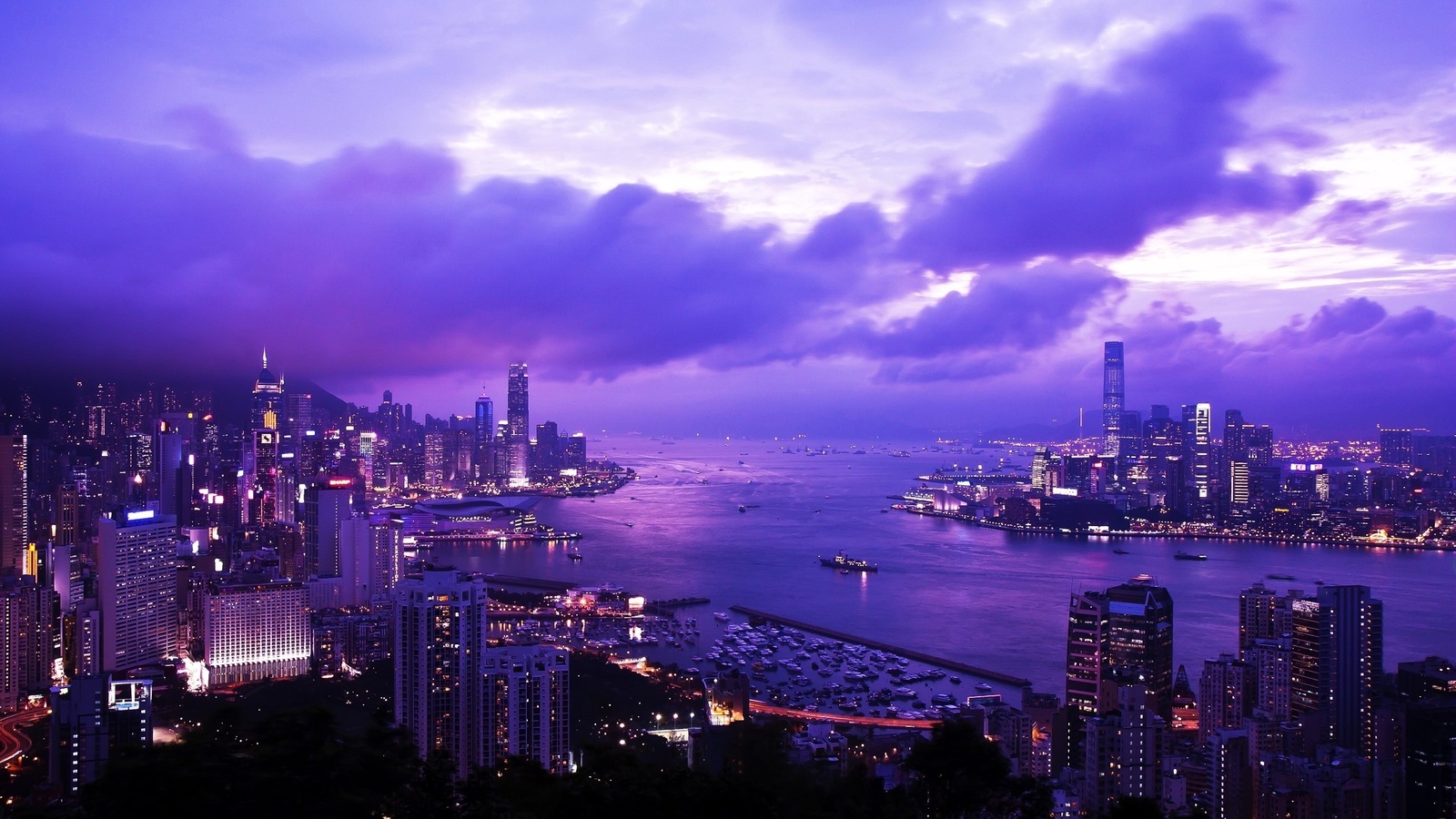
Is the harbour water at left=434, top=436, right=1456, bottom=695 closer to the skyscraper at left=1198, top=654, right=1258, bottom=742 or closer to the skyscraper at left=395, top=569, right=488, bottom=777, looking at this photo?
the skyscraper at left=1198, top=654, right=1258, bottom=742

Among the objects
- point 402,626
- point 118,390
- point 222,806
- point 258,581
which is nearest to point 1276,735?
point 402,626

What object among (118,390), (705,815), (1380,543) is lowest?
(1380,543)

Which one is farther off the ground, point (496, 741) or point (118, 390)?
point (118, 390)

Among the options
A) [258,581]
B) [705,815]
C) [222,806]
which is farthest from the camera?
[258,581]

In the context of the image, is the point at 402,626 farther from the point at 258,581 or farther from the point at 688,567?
the point at 688,567

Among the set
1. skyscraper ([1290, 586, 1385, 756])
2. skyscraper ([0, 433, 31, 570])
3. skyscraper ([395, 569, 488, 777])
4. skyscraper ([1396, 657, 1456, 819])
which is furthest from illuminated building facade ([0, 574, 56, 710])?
skyscraper ([1290, 586, 1385, 756])

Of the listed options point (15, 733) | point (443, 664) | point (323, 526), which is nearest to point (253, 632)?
point (15, 733)

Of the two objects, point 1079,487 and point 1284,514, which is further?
point 1079,487

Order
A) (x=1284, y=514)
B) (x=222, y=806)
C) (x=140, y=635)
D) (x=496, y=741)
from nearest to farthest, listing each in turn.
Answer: (x=222, y=806) < (x=496, y=741) < (x=140, y=635) < (x=1284, y=514)
